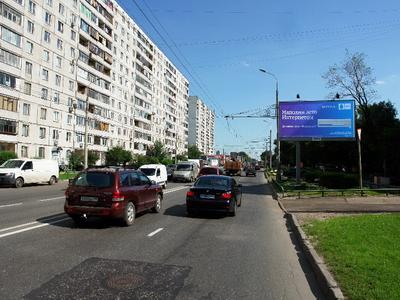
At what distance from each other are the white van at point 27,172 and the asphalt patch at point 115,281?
2476 centimetres

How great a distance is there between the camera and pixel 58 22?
206ft

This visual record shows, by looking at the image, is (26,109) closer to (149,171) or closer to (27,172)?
(27,172)

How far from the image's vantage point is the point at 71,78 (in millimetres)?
67000

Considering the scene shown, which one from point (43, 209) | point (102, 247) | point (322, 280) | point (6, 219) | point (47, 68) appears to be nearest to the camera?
point (322, 280)

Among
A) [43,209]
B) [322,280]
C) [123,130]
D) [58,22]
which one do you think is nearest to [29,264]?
[322,280]

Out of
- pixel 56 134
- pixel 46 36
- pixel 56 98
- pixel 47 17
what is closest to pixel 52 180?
pixel 56 134

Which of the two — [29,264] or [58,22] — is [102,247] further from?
[58,22]

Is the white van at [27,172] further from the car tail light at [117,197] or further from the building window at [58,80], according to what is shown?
the building window at [58,80]

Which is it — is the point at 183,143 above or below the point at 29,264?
above

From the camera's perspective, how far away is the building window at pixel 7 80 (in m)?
50.6

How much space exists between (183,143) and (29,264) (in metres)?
146

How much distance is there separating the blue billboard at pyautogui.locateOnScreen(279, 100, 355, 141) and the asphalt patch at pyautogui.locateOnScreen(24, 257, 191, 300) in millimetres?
26782

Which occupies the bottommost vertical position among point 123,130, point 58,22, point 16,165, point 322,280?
point 322,280

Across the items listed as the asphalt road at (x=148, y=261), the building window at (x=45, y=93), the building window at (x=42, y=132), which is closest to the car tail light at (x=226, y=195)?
the asphalt road at (x=148, y=261)
